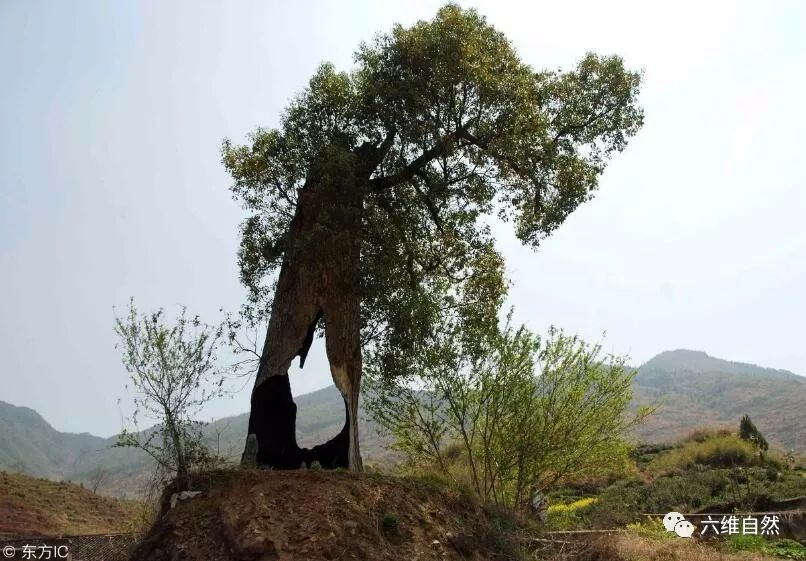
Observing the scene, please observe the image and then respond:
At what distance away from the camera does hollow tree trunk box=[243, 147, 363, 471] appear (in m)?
10.9

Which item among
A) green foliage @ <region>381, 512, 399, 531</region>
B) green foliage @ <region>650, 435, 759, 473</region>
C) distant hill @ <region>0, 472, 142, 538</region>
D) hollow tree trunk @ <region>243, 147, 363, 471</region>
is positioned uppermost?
hollow tree trunk @ <region>243, 147, 363, 471</region>

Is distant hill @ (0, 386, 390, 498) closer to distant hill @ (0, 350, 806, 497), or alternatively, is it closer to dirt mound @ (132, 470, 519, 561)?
distant hill @ (0, 350, 806, 497)

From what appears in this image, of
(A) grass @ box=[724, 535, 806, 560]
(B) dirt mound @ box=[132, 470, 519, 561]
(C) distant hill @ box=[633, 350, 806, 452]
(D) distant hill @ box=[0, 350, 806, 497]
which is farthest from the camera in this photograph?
(D) distant hill @ box=[0, 350, 806, 497]

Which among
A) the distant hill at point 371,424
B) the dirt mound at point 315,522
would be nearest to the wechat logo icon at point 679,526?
the dirt mound at point 315,522

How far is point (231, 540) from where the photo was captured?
7.92m

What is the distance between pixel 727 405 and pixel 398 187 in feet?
361

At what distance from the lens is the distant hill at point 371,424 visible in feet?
245

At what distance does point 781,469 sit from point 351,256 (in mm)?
26553

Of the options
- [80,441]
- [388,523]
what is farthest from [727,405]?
[80,441]

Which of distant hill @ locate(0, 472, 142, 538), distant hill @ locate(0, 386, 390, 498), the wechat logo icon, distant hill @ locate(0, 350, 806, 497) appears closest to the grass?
the wechat logo icon

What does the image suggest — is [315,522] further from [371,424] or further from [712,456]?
[371,424]

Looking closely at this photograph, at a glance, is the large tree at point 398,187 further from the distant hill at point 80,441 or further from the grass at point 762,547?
the distant hill at point 80,441

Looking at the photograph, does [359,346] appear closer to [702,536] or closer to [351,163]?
[351,163]

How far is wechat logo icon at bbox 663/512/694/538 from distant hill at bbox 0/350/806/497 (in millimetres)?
37797
